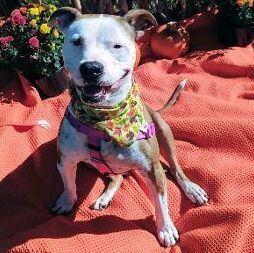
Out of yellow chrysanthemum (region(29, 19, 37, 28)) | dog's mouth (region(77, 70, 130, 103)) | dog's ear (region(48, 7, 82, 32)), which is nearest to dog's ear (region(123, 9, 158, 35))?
dog's ear (region(48, 7, 82, 32))

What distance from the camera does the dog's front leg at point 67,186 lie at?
9.67 ft

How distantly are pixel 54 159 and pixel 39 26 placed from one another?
1.31m

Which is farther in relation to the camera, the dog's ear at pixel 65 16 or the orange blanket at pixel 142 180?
the orange blanket at pixel 142 180

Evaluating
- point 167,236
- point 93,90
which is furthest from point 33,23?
point 167,236

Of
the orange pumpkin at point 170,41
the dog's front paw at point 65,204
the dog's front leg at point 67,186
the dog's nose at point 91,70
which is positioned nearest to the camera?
the dog's nose at point 91,70

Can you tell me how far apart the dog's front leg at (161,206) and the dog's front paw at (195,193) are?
0.28m

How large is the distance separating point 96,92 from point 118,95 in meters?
0.19

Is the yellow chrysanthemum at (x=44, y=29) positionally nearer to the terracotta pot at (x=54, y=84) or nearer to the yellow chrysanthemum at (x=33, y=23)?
the yellow chrysanthemum at (x=33, y=23)

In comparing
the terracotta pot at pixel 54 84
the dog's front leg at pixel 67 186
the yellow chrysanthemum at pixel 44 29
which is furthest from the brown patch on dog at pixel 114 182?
the yellow chrysanthemum at pixel 44 29

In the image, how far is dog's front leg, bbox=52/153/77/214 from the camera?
2.95m

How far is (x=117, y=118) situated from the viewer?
282cm

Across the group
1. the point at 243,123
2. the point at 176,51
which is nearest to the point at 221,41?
the point at 176,51

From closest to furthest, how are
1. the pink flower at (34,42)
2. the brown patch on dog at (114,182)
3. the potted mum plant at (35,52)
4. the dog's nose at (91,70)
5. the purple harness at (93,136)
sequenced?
the dog's nose at (91,70)
the purple harness at (93,136)
the brown patch on dog at (114,182)
the pink flower at (34,42)
the potted mum plant at (35,52)

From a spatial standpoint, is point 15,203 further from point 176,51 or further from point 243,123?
point 176,51
